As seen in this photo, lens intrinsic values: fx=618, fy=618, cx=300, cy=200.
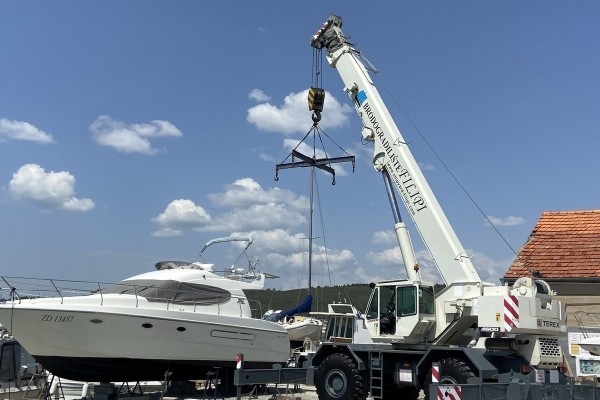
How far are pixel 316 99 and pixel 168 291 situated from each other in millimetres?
6520

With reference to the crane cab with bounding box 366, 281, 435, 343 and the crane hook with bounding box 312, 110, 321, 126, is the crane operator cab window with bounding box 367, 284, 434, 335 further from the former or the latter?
the crane hook with bounding box 312, 110, 321, 126

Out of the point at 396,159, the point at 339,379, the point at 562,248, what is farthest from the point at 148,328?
the point at 562,248

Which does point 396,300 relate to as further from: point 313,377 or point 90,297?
point 90,297

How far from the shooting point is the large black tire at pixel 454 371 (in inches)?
415

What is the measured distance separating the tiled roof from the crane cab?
29.0ft

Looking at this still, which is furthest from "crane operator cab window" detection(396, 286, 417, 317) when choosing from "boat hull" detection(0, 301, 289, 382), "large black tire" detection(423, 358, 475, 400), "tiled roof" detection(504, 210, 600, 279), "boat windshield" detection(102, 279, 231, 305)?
"tiled roof" detection(504, 210, 600, 279)

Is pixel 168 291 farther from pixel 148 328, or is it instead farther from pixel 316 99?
pixel 316 99

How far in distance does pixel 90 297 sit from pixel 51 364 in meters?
1.59

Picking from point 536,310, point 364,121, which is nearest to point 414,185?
point 364,121

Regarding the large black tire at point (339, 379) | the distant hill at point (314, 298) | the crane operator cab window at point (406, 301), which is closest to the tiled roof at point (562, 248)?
the distant hill at point (314, 298)

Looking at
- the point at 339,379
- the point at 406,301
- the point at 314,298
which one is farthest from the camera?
the point at 314,298

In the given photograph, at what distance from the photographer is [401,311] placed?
1241 centimetres

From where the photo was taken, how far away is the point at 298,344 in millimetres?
24719

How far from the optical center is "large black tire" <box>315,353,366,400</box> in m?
12.4
